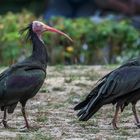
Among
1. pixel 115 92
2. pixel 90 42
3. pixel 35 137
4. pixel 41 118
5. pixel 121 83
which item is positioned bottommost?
pixel 35 137

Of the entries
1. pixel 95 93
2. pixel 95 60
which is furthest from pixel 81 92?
pixel 95 60

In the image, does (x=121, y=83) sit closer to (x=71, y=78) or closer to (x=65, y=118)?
(x=65, y=118)

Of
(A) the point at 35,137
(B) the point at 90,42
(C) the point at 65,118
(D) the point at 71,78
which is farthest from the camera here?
(B) the point at 90,42

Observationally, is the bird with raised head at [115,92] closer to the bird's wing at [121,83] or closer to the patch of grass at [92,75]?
the bird's wing at [121,83]

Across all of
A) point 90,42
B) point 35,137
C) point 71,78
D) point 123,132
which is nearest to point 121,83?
point 123,132

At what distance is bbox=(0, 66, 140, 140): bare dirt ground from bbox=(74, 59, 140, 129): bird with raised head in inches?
10.7

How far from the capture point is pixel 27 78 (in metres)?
10.2

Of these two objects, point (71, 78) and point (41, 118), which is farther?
point (71, 78)

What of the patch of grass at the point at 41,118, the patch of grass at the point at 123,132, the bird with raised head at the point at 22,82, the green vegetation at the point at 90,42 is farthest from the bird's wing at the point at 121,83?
the green vegetation at the point at 90,42

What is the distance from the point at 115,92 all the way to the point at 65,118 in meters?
1.35

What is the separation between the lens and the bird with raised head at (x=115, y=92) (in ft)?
33.8

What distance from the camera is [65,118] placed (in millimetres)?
11398

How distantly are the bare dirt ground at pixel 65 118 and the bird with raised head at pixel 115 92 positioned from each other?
27 cm

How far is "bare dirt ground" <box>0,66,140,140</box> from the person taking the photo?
991 centimetres
